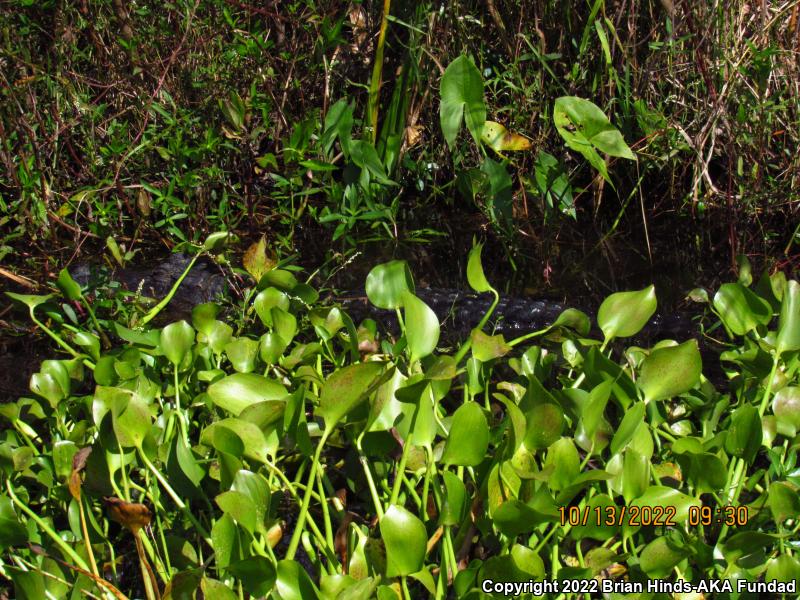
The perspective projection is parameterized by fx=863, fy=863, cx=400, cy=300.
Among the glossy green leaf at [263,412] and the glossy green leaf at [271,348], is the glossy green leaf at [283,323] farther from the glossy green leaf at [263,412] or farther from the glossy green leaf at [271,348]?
the glossy green leaf at [263,412]

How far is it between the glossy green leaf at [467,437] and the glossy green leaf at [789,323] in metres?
0.57

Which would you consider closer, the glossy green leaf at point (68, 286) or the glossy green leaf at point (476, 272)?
the glossy green leaf at point (476, 272)

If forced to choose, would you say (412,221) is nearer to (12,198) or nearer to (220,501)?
(12,198)

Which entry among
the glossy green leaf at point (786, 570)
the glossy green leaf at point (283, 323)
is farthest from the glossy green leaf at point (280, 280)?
the glossy green leaf at point (786, 570)

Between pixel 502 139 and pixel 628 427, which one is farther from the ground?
pixel 502 139

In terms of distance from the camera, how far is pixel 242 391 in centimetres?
127

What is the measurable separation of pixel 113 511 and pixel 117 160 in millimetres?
1535

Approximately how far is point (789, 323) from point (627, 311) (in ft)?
0.84

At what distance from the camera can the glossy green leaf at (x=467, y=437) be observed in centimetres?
113

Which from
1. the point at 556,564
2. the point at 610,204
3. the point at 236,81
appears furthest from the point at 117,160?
the point at 556,564

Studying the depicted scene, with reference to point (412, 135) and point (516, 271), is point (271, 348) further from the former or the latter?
point (412, 135)

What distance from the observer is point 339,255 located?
2.22 m

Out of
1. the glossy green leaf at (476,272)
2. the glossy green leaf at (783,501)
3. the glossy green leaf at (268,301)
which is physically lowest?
the glossy green leaf at (268,301)

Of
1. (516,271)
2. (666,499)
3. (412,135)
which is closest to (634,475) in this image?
(666,499)
